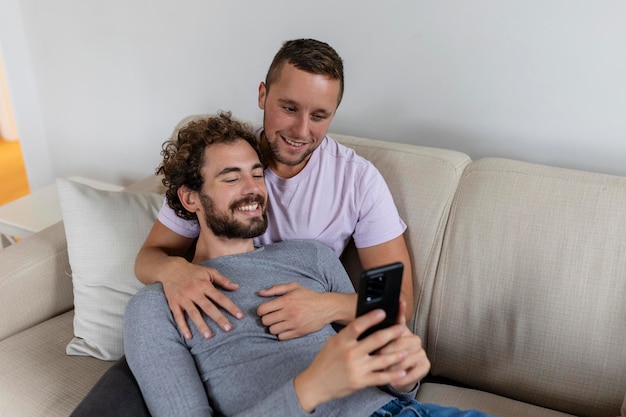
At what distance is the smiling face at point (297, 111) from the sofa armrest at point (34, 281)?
0.73 metres

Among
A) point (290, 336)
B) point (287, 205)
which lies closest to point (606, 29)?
point (287, 205)

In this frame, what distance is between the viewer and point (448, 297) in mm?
1547

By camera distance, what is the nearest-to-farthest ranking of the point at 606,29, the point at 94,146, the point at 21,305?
the point at 606,29, the point at 21,305, the point at 94,146

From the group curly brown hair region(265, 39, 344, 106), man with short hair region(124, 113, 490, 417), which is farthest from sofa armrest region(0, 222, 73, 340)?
curly brown hair region(265, 39, 344, 106)

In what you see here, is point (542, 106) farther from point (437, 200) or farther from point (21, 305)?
point (21, 305)

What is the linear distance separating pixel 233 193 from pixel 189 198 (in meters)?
0.15

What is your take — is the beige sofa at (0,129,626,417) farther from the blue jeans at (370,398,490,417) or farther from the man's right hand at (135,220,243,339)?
the man's right hand at (135,220,243,339)

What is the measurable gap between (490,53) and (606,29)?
29 centimetres

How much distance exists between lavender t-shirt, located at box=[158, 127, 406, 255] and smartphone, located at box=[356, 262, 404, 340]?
564mm

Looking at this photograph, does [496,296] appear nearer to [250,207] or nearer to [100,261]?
Result: [250,207]

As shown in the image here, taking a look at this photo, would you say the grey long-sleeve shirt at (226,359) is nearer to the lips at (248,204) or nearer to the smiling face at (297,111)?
the lips at (248,204)

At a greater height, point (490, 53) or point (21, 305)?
point (490, 53)

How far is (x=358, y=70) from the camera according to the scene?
1.89 m

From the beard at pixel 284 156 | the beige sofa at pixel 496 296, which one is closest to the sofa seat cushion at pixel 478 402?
the beige sofa at pixel 496 296
